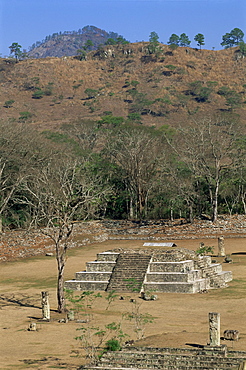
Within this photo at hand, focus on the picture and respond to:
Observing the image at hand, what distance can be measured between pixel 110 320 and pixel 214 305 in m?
5.49

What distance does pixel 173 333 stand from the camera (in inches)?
878

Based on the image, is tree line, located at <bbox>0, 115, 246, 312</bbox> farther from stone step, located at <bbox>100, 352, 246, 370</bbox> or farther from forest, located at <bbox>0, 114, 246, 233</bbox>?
stone step, located at <bbox>100, 352, 246, 370</bbox>

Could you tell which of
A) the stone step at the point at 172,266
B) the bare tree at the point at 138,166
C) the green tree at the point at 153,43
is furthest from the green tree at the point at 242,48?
the stone step at the point at 172,266

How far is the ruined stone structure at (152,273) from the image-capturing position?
31.8 meters

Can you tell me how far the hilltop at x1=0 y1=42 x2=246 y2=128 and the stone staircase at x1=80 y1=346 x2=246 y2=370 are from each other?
113 m

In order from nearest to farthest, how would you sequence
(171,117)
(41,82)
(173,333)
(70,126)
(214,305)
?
1. (173,333)
2. (214,305)
3. (70,126)
4. (171,117)
5. (41,82)

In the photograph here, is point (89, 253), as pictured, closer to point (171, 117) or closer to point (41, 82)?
point (171, 117)

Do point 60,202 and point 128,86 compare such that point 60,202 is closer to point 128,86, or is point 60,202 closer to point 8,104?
point 8,104

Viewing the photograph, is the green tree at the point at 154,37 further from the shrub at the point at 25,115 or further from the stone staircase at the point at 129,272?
the stone staircase at the point at 129,272

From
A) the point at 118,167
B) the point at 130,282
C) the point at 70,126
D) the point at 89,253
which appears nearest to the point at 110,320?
the point at 130,282

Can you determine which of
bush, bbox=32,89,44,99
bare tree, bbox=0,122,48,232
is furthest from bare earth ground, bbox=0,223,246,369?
bush, bbox=32,89,44,99

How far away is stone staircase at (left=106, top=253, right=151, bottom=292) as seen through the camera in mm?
32000

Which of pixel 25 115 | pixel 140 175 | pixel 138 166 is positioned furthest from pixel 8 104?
pixel 138 166

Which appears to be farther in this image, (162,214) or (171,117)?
(171,117)
